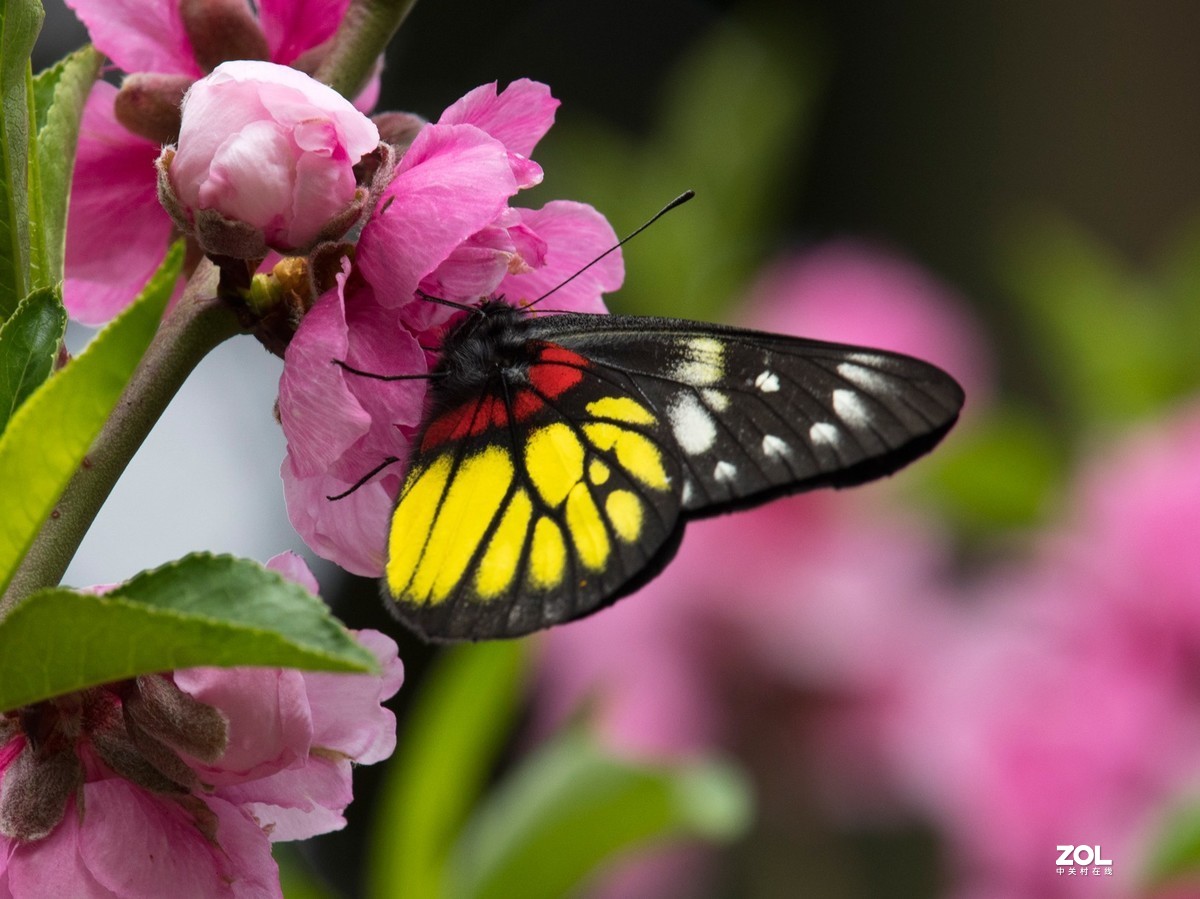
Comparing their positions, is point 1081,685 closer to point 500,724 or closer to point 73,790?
point 500,724

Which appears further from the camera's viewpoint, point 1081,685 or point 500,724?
point 1081,685

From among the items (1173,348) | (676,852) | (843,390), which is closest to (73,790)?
(843,390)

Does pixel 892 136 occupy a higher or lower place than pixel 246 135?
lower

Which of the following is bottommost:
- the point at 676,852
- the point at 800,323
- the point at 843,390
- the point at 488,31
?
the point at 488,31

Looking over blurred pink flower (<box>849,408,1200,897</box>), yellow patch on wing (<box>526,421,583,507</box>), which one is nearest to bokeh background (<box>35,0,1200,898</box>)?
blurred pink flower (<box>849,408,1200,897</box>)

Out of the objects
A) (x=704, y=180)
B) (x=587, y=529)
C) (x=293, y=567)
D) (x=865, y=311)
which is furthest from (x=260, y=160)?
(x=865, y=311)

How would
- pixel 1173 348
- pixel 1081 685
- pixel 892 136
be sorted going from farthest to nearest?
1. pixel 892 136
2. pixel 1173 348
3. pixel 1081 685

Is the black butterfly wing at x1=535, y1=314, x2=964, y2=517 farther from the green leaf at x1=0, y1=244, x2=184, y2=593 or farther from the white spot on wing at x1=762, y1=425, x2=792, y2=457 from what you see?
the green leaf at x1=0, y1=244, x2=184, y2=593
